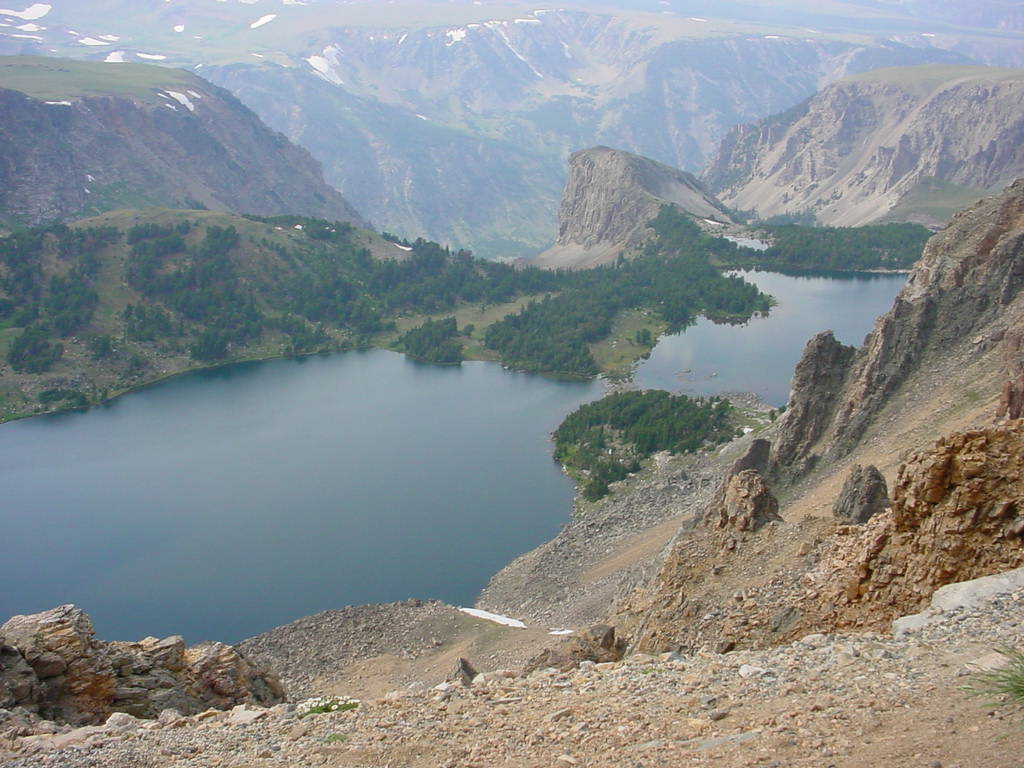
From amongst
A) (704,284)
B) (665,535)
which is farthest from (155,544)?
(704,284)

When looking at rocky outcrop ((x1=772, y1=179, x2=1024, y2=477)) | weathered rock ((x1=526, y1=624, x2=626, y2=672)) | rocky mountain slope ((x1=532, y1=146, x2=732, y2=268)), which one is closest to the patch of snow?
rocky outcrop ((x1=772, y1=179, x2=1024, y2=477))

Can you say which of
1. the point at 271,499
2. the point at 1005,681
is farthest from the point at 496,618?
the point at 1005,681

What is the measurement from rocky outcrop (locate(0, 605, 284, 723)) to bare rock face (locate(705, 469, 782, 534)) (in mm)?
15033

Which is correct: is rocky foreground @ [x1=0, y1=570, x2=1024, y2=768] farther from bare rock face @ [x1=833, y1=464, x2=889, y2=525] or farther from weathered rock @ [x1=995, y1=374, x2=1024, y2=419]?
weathered rock @ [x1=995, y1=374, x2=1024, y2=419]

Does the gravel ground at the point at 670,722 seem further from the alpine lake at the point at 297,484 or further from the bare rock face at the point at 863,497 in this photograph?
the alpine lake at the point at 297,484

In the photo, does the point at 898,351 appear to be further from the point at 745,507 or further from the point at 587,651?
the point at 587,651

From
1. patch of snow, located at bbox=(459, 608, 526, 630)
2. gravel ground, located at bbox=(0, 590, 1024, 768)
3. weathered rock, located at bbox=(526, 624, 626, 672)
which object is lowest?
patch of snow, located at bbox=(459, 608, 526, 630)

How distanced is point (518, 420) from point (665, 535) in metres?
37.4

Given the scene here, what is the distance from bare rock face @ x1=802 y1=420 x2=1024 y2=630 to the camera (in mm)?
17656

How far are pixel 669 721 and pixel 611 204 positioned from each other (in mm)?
161791

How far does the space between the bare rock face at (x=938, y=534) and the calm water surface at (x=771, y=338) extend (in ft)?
220

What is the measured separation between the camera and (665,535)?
50.8 meters

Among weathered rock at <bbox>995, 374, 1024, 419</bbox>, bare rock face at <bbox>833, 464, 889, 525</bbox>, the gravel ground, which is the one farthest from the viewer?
weathered rock at <bbox>995, 374, 1024, 419</bbox>

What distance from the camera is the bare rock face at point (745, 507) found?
29781mm
